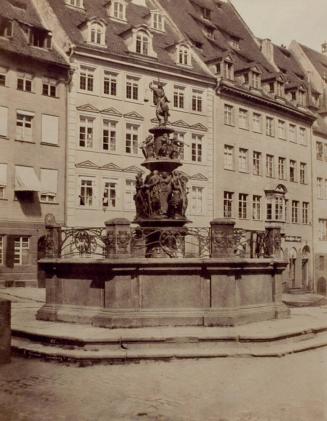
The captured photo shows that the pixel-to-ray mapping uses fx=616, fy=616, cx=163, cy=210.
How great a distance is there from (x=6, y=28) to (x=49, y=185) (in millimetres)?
8201

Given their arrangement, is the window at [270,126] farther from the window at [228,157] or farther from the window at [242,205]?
the window at [242,205]

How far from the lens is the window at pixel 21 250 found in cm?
3034

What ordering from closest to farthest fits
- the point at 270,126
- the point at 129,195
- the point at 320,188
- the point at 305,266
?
1. the point at 129,195
2. the point at 270,126
3. the point at 305,266
4. the point at 320,188

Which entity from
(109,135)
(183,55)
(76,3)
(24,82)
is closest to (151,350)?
(24,82)

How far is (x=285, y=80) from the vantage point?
147ft

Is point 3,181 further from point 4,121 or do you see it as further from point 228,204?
point 228,204

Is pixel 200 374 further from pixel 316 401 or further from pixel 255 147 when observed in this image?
pixel 255 147

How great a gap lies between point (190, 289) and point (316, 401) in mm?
4389

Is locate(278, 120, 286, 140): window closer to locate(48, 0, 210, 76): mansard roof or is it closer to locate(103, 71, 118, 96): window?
locate(48, 0, 210, 76): mansard roof

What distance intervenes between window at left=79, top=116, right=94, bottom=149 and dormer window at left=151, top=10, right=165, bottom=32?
9.44 m

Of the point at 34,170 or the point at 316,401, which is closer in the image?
the point at 316,401

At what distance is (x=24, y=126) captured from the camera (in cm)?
3105

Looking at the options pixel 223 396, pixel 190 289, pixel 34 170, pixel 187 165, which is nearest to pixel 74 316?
pixel 190 289

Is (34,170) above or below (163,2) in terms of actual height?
below
